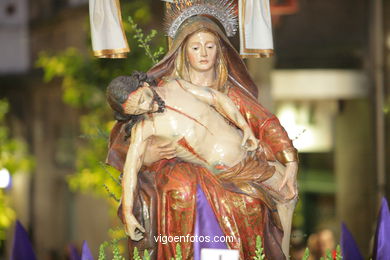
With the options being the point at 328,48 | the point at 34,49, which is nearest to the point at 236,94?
the point at 328,48

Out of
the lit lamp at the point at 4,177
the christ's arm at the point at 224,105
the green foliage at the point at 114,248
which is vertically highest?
the christ's arm at the point at 224,105

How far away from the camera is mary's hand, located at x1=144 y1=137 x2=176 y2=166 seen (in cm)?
349

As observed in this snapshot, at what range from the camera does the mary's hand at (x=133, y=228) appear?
3.41 m

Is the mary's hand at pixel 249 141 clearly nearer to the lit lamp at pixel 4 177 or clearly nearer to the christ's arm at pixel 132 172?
the christ's arm at pixel 132 172

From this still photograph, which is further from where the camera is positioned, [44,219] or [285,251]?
[44,219]

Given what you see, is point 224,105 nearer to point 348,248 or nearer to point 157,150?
point 157,150

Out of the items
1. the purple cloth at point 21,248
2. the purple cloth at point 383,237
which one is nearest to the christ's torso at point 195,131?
the purple cloth at point 383,237

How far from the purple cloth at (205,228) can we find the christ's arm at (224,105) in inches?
12.2

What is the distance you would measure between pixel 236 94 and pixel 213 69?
12cm

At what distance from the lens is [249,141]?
138 inches

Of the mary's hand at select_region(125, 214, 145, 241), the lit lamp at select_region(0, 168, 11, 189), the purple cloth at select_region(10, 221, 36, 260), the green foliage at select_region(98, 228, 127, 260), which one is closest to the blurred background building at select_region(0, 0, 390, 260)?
the lit lamp at select_region(0, 168, 11, 189)

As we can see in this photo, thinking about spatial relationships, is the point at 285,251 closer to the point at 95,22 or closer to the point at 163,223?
the point at 163,223

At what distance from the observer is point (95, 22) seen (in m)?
3.64

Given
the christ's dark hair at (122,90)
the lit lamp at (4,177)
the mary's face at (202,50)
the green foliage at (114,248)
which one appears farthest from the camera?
the lit lamp at (4,177)
